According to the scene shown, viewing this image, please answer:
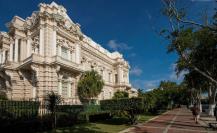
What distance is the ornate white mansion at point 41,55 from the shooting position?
29766 mm

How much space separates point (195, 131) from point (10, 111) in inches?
488

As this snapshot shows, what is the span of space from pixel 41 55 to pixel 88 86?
8.77 meters

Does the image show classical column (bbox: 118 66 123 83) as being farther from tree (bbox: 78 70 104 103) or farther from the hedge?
the hedge

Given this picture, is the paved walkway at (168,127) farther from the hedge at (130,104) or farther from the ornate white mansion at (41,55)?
the ornate white mansion at (41,55)

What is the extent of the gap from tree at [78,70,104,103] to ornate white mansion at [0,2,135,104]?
0.93 meters

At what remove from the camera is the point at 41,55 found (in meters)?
29.8

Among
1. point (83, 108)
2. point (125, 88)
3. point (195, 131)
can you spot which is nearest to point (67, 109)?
point (83, 108)

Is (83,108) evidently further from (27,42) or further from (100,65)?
(100,65)

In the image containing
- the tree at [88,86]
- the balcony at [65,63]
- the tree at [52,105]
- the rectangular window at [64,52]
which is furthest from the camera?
the tree at [88,86]

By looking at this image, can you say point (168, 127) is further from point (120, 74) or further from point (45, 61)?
point (120, 74)

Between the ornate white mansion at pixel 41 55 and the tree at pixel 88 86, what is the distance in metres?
0.93

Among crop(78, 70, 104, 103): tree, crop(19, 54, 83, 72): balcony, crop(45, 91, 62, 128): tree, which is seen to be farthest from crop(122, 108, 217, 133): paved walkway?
crop(78, 70, 104, 103): tree

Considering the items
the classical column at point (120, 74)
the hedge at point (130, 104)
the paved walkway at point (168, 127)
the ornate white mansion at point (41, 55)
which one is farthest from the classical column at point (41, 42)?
the classical column at point (120, 74)

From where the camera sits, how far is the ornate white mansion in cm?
2977
